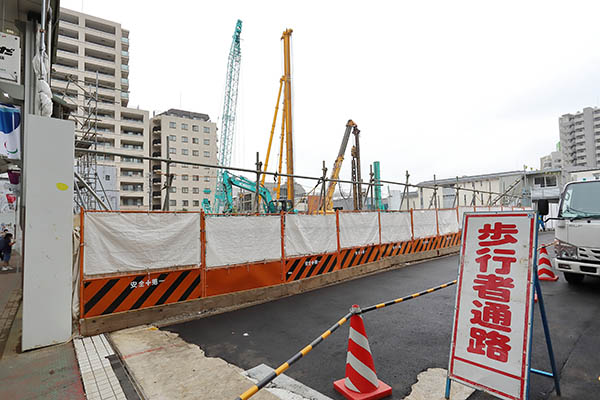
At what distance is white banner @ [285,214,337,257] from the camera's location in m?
8.06

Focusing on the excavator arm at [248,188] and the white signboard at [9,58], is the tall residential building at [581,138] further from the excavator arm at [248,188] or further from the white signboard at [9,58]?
the white signboard at [9,58]

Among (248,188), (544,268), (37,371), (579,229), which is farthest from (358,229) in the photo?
(248,188)

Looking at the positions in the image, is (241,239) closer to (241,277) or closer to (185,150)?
(241,277)

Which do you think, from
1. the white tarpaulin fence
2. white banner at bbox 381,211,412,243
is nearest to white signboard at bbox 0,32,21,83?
the white tarpaulin fence

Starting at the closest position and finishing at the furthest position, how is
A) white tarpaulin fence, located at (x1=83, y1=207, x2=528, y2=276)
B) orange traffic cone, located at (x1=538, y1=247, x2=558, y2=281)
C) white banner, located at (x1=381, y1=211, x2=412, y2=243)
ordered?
1. white tarpaulin fence, located at (x1=83, y1=207, x2=528, y2=276)
2. orange traffic cone, located at (x1=538, y1=247, x2=558, y2=281)
3. white banner, located at (x1=381, y1=211, x2=412, y2=243)

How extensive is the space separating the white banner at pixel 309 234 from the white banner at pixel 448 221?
287 inches

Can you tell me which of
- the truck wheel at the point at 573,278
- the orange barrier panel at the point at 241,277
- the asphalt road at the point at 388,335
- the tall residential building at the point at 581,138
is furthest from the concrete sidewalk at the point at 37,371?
the tall residential building at the point at 581,138

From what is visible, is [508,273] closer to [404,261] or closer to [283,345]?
[283,345]

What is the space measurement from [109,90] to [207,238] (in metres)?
59.1

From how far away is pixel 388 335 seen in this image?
4820 millimetres

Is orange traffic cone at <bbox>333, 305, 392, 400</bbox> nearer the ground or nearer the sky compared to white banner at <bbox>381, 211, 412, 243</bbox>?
nearer the ground

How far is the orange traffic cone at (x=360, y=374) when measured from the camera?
3160mm

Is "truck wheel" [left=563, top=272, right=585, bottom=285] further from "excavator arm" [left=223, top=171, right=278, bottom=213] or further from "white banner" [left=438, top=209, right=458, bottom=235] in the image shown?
"excavator arm" [left=223, top=171, right=278, bottom=213]

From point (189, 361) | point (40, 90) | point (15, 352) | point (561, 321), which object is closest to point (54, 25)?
point (40, 90)
